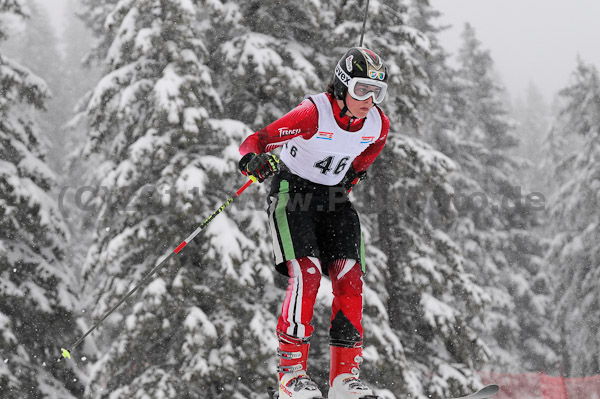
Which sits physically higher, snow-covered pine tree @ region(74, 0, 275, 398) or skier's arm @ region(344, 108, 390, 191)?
snow-covered pine tree @ region(74, 0, 275, 398)

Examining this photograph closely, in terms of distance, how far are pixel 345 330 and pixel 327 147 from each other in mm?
1451

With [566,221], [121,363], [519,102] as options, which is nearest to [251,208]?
[121,363]

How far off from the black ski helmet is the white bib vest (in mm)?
168

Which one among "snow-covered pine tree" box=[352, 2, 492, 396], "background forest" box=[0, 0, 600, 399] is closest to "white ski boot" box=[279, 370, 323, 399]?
"background forest" box=[0, 0, 600, 399]

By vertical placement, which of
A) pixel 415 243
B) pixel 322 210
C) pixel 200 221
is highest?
pixel 415 243

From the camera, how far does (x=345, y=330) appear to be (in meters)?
4.59

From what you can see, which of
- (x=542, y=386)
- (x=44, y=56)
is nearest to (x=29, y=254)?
(x=542, y=386)

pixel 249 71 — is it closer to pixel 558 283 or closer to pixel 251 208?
pixel 251 208

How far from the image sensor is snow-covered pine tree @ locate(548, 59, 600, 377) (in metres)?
17.7

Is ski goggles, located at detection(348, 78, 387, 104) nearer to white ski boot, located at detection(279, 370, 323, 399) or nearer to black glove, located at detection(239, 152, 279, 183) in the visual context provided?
black glove, located at detection(239, 152, 279, 183)

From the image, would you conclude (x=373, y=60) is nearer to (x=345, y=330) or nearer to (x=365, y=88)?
(x=365, y=88)

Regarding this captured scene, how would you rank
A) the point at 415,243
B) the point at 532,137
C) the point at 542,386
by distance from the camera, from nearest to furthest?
the point at 415,243, the point at 542,386, the point at 532,137

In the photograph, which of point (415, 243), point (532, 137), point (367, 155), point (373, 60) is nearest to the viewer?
point (373, 60)

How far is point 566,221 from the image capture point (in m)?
18.7
